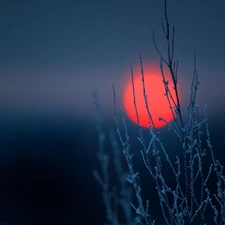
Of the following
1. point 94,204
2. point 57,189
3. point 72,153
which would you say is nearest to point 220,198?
point 94,204

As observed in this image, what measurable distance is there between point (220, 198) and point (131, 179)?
3.95 ft

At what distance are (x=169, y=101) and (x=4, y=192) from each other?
33630 millimetres

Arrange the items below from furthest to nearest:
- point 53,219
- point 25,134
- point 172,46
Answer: point 25,134 → point 53,219 → point 172,46

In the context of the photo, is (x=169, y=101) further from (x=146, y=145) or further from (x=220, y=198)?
(x=220, y=198)

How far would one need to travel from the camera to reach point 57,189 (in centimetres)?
3394

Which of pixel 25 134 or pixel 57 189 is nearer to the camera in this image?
pixel 57 189

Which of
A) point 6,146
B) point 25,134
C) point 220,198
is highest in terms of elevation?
point 25,134

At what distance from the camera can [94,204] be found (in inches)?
1030

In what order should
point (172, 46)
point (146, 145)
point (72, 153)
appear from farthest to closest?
point (72, 153)
point (146, 145)
point (172, 46)

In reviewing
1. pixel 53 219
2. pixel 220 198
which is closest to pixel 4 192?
pixel 53 219

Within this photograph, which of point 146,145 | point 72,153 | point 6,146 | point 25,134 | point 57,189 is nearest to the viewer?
point 146,145

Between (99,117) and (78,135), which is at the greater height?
(78,135)

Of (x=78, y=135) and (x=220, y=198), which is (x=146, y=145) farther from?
(x=78, y=135)

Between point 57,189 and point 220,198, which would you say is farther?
point 57,189
